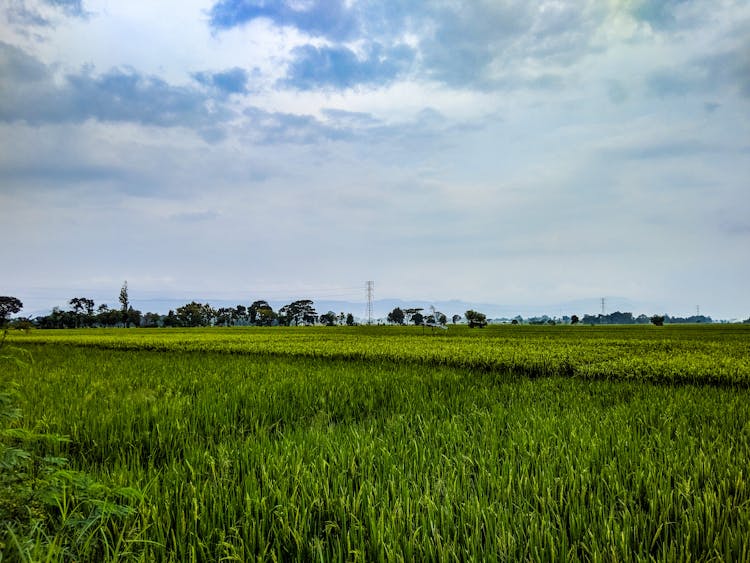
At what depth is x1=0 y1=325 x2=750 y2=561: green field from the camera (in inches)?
82.9

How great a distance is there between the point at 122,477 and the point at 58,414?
3.17 meters

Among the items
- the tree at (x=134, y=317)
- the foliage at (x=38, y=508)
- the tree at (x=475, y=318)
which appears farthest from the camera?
the tree at (x=134, y=317)

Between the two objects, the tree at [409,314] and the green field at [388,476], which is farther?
the tree at [409,314]

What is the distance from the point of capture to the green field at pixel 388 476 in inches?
82.9

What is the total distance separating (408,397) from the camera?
6.61 metres

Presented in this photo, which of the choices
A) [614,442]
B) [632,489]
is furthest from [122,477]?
[614,442]

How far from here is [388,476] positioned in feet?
9.77

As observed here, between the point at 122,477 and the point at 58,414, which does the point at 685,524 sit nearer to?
the point at 122,477

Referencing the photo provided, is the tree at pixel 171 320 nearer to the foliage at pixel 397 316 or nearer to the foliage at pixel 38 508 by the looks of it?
the foliage at pixel 397 316

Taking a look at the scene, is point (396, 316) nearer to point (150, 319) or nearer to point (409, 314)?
point (409, 314)

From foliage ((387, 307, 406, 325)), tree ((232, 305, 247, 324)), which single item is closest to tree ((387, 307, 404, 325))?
foliage ((387, 307, 406, 325))

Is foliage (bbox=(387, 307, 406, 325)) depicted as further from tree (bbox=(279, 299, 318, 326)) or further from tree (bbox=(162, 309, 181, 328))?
tree (bbox=(162, 309, 181, 328))

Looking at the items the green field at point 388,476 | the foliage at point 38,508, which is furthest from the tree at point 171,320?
the foliage at point 38,508

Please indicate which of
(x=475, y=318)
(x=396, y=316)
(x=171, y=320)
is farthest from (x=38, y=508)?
(x=396, y=316)
